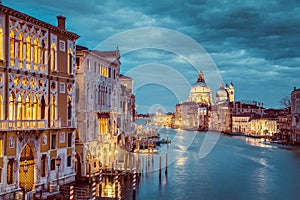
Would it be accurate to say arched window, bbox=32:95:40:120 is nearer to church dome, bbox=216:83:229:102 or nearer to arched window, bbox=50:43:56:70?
arched window, bbox=50:43:56:70

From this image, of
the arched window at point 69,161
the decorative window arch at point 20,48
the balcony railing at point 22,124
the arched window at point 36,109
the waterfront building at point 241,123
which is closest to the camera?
the balcony railing at point 22,124

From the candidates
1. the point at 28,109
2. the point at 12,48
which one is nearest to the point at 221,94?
the point at 28,109

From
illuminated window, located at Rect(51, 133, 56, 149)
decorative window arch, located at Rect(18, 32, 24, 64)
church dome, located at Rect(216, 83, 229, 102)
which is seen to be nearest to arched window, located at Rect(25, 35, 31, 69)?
decorative window arch, located at Rect(18, 32, 24, 64)

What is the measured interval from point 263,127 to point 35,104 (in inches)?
2992

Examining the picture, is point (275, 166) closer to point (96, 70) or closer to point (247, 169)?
point (247, 169)

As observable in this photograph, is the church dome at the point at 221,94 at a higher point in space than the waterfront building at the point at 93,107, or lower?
higher

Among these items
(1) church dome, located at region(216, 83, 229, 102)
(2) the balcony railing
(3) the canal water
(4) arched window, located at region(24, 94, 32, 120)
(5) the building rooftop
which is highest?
(1) church dome, located at region(216, 83, 229, 102)

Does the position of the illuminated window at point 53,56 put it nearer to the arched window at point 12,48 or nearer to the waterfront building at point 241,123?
the arched window at point 12,48

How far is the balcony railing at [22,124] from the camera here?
1510cm

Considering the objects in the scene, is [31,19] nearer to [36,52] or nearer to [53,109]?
[36,52]

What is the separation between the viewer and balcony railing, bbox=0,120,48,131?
15102mm

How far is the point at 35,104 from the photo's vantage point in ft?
56.5

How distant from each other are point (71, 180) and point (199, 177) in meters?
9.98

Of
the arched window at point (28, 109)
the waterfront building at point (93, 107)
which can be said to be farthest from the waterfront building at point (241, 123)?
the arched window at point (28, 109)
